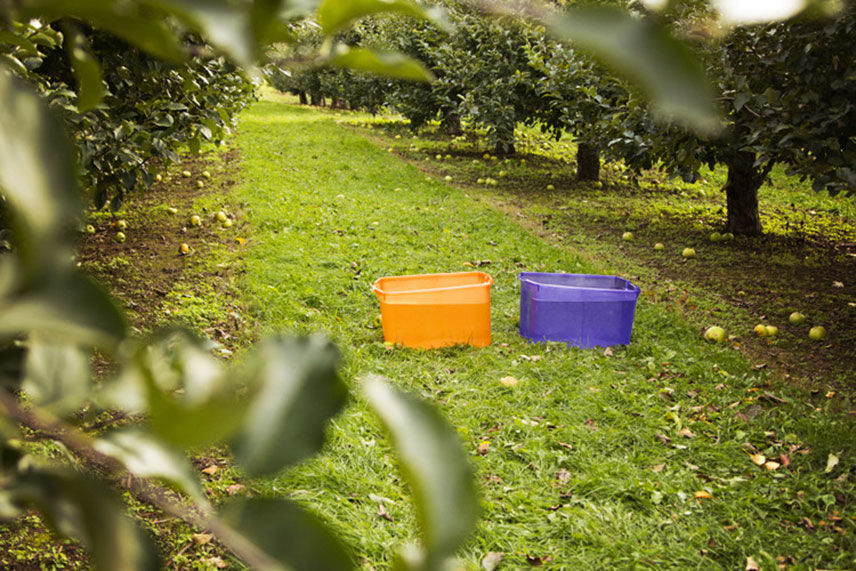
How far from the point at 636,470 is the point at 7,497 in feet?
8.89

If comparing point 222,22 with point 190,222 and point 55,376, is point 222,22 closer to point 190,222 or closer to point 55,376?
point 55,376

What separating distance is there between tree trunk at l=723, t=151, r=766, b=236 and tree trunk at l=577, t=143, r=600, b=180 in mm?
3028

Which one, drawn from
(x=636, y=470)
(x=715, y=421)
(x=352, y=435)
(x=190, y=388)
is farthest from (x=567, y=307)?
(x=190, y=388)

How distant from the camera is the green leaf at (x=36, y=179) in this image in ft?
0.62

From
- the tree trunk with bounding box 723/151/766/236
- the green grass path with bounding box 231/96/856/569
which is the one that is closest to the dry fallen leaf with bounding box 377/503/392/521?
the green grass path with bounding box 231/96/856/569

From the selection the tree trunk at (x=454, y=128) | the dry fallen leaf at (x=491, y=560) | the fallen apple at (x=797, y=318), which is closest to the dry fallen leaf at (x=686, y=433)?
the dry fallen leaf at (x=491, y=560)

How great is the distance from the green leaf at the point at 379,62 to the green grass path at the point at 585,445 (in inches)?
35.7

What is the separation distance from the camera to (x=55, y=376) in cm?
32

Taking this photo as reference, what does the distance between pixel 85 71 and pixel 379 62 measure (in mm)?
175

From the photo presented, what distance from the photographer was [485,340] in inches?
152

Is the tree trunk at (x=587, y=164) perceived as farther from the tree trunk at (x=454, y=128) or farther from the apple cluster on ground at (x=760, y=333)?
the apple cluster on ground at (x=760, y=333)

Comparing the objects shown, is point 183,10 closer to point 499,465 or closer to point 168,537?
point 168,537

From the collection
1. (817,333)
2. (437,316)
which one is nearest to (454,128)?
(437,316)

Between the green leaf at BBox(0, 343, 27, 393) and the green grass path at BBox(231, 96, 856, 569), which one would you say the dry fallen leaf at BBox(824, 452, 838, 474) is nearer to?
the green grass path at BBox(231, 96, 856, 569)
